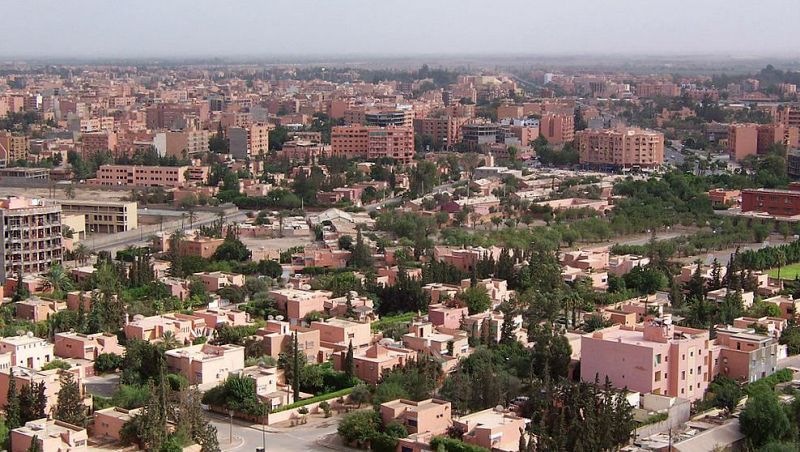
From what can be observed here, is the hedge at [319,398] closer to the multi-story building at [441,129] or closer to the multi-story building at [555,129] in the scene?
the multi-story building at [441,129]

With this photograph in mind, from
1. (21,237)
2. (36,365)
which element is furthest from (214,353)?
(21,237)

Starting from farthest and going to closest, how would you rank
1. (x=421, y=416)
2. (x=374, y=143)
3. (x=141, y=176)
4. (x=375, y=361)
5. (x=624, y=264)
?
(x=374, y=143) < (x=141, y=176) < (x=624, y=264) < (x=375, y=361) < (x=421, y=416)

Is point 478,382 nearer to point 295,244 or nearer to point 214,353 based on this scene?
point 214,353

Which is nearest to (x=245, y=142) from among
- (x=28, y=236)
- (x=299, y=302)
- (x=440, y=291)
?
(x=28, y=236)

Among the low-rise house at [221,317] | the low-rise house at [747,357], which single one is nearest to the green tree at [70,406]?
the low-rise house at [221,317]

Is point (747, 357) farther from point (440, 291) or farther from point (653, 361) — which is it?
point (440, 291)
